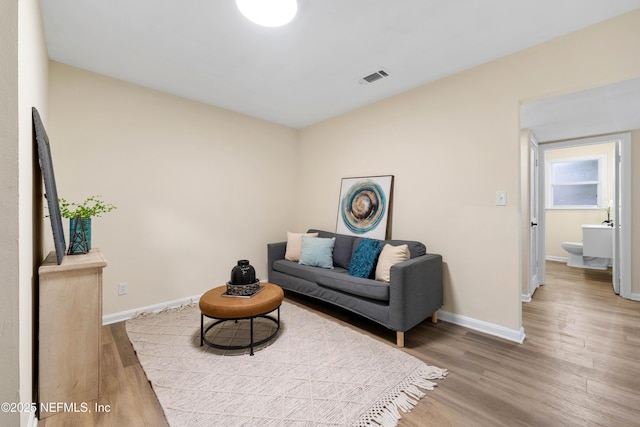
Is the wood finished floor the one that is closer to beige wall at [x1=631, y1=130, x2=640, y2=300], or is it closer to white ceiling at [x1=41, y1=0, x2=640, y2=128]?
beige wall at [x1=631, y1=130, x2=640, y2=300]

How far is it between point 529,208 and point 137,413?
4.23 meters

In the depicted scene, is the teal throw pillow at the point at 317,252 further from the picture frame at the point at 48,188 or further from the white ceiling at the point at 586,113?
the white ceiling at the point at 586,113

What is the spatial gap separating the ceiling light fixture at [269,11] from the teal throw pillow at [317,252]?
2.24m

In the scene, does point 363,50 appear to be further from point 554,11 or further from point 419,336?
point 419,336

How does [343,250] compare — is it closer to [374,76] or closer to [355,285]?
[355,285]

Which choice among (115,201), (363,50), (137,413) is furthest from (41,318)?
(363,50)

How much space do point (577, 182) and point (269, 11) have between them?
22.0 feet

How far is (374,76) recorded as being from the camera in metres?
2.72

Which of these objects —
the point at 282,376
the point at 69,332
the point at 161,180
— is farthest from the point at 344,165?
the point at 69,332

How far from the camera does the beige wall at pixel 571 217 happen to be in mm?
5238

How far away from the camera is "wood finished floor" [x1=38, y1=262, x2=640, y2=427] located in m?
1.51

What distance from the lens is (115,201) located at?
9.06 feet

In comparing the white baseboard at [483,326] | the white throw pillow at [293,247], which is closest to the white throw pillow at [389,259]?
the white baseboard at [483,326]

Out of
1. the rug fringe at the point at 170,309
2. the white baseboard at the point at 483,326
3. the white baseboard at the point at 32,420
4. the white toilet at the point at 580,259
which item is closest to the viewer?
the white baseboard at the point at 32,420
